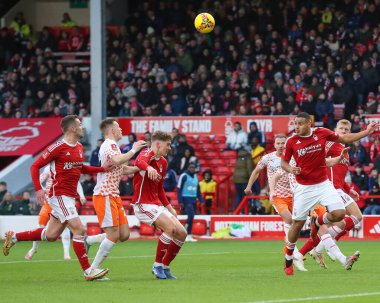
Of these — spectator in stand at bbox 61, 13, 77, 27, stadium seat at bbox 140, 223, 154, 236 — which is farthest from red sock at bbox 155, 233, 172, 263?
spectator in stand at bbox 61, 13, 77, 27

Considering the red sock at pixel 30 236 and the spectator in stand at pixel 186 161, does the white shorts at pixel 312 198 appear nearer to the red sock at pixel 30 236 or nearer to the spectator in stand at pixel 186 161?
the red sock at pixel 30 236

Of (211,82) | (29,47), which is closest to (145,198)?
(211,82)

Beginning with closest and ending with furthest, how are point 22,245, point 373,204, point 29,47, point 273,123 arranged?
1. point 22,245
2. point 373,204
3. point 273,123
4. point 29,47

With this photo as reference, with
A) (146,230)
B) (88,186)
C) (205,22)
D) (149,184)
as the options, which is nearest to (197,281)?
(149,184)

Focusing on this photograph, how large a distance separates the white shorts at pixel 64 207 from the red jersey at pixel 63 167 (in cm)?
6

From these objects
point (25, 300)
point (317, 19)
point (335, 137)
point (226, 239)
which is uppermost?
point (317, 19)

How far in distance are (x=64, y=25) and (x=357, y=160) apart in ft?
48.0

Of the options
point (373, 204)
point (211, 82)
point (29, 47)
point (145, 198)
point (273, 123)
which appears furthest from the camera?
point (29, 47)

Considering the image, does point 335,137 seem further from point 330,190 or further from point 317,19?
point 317,19

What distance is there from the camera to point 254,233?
→ 2791 centimetres

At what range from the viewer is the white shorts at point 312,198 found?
1530cm

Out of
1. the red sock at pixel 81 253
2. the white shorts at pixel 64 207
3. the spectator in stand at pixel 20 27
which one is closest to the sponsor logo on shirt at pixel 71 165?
the white shorts at pixel 64 207

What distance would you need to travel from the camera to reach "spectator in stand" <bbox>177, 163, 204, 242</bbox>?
27203 millimetres

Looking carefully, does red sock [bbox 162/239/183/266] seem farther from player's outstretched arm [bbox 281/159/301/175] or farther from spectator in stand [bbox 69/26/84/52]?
spectator in stand [bbox 69/26/84/52]
